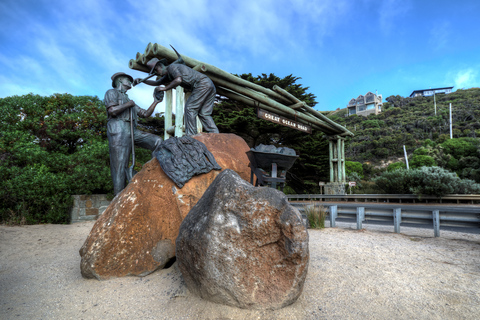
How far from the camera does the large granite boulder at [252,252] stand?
1.87 meters

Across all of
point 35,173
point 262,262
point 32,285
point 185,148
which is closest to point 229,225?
point 262,262

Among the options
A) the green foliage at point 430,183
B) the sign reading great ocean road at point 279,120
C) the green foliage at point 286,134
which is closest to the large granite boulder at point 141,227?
the sign reading great ocean road at point 279,120

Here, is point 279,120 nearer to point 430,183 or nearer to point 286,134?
point 286,134

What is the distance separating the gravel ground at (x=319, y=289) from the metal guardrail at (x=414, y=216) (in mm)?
524

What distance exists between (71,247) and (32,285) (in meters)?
1.66

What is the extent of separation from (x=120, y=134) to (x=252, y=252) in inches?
122

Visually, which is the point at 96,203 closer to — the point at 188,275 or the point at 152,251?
the point at 152,251

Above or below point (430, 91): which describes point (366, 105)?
below

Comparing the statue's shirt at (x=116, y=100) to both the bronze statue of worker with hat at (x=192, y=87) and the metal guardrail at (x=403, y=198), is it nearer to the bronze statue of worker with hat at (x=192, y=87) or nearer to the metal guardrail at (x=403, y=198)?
the bronze statue of worker with hat at (x=192, y=87)

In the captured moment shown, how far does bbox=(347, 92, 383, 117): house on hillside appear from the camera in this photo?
58.9 m

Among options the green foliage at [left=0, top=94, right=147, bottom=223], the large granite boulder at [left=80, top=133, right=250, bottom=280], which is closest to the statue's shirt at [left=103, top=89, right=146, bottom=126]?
the large granite boulder at [left=80, top=133, right=250, bottom=280]

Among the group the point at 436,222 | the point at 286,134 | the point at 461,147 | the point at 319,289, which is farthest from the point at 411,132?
the point at 319,289

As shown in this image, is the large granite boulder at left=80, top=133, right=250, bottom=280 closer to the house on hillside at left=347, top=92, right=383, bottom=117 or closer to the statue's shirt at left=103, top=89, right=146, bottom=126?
the statue's shirt at left=103, top=89, right=146, bottom=126

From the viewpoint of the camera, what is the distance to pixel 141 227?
9.32ft
